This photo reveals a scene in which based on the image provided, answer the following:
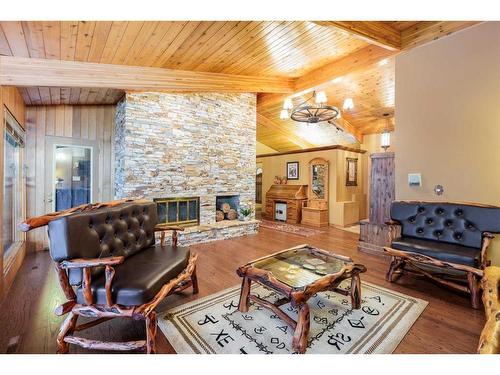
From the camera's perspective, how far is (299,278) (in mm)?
2029

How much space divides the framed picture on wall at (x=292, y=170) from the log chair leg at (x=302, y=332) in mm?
6194

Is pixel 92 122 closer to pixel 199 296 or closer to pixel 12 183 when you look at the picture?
pixel 12 183

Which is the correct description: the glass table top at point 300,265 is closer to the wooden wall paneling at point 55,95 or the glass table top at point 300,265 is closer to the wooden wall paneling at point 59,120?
the wooden wall paneling at point 55,95

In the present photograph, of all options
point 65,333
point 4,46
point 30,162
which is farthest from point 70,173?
point 65,333

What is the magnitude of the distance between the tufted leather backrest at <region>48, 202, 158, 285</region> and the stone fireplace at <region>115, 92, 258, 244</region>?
1734 mm

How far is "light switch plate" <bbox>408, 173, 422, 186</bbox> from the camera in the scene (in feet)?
11.3

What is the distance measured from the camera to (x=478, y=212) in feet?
8.74

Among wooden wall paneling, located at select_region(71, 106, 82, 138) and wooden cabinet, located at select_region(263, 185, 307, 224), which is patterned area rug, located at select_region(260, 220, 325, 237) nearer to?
wooden cabinet, located at select_region(263, 185, 307, 224)

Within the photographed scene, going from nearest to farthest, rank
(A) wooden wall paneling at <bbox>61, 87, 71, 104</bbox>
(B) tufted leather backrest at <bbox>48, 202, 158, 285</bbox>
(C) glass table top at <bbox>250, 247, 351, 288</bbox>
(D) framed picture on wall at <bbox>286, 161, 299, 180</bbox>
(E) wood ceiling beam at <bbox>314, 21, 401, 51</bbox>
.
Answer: (B) tufted leather backrest at <bbox>48, 202, 158, 285</bbox>, (C) glass table top at <bbox>250, 247, 351, 288</bbox>, (E) wood ceiling beam at <bbox>314, 21, 401, 51</bbox>, (A) wooden wall paneling at <bbox>61, 87, 71, 104</bbox>, (D) framed picture on wall at <bbox>286, 161, 299, 180</bbox>

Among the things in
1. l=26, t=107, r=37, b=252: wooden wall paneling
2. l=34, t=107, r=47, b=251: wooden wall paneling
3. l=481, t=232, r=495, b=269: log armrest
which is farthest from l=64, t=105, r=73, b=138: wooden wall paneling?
l=481, t=232, r=495, b=269: log armrest
